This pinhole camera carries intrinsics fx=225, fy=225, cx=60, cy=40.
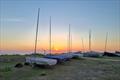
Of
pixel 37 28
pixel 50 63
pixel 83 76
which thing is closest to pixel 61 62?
pixel 50 63

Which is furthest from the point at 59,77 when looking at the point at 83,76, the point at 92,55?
the point at 92,55

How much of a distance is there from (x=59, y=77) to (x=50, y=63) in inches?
191

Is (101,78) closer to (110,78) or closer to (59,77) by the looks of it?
(110,78)

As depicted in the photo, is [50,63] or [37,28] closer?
[50,63]

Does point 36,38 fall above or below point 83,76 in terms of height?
above

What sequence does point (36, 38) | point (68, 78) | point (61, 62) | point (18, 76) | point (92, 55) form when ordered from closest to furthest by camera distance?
point (68, 78) < point (18, 76) < point (61, 62) < point (36, 38) < point (92, 55)

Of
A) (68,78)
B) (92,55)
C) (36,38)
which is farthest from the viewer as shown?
(92,55)

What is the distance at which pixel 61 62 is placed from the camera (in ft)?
79.7

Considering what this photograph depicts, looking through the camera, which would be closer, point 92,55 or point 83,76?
point 83,76

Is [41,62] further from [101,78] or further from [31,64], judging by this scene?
[101,78]

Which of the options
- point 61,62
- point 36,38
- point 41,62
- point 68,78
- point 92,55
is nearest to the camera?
point 68,78

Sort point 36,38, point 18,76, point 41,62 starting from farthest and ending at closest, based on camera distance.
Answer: point 36,38, point 41,62, point 18,76

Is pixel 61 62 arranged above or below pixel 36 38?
below

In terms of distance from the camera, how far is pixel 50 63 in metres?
20.6
